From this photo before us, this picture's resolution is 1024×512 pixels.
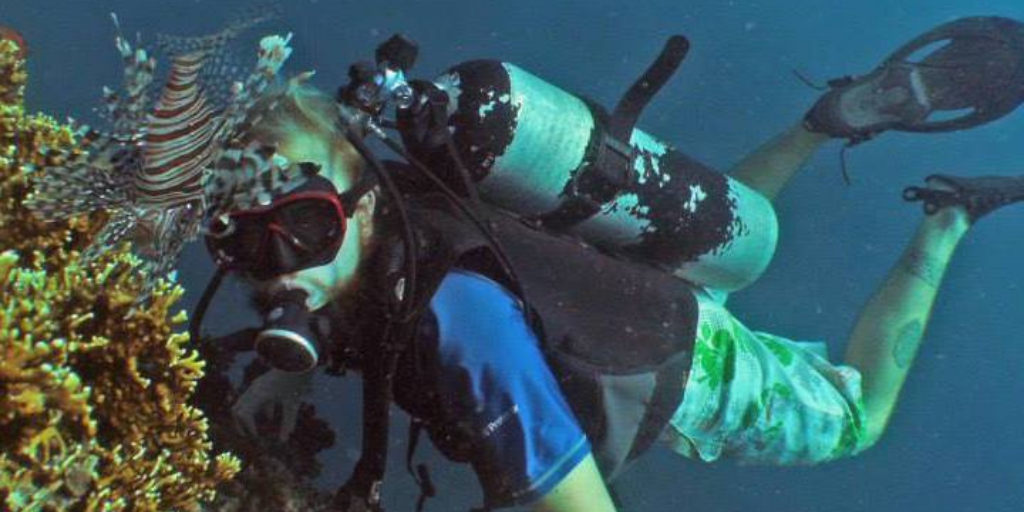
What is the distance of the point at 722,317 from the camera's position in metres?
4.29

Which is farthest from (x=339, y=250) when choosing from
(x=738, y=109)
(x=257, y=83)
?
(x=738, y=109)

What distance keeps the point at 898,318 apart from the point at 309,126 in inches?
169

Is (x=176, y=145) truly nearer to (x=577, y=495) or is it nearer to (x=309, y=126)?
(x=309, y=126)

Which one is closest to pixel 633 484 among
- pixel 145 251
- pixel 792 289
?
pixel 792 289

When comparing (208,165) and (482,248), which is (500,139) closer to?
(482,248)

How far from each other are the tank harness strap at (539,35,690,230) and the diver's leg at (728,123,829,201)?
2003mm

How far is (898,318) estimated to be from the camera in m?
5.37

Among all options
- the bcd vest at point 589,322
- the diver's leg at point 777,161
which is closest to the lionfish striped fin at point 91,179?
the bcd vest at point 589,322

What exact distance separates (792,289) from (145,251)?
14.6m

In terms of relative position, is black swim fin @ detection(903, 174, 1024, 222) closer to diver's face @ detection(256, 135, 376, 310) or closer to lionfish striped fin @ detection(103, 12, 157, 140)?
diver's face @ detection(256, 135, 376, 310)

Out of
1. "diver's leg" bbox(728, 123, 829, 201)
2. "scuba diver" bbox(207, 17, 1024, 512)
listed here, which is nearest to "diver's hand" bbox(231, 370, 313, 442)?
"scuba diver" bbox(207, 17, 1024, 512)

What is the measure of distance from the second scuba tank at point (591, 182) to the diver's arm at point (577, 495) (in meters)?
1.28

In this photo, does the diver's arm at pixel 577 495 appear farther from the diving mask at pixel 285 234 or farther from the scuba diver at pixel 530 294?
the diving mask at pixel 285 234

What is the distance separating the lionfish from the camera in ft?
7.29
